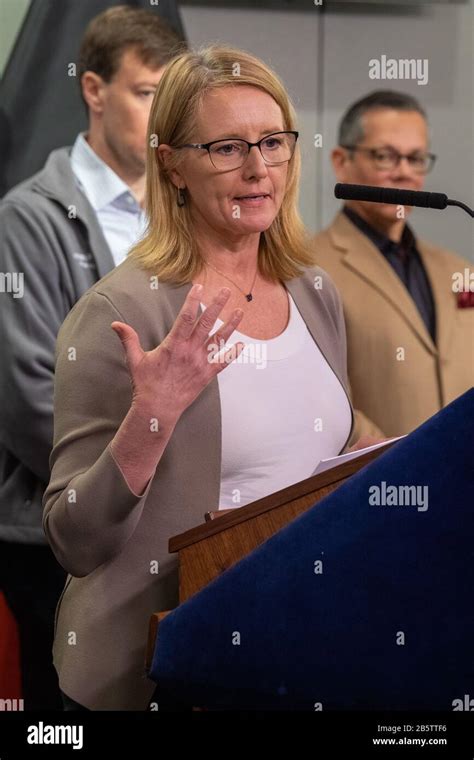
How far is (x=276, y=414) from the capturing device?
159 centimetres

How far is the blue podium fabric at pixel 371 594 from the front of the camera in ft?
3.87

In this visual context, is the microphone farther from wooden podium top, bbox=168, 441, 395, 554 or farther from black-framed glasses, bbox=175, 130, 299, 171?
wooden podium top, bbox=168, 441, 395, 554

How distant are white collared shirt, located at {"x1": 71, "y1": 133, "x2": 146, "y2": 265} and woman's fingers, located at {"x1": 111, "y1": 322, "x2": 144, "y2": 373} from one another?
55.5 inches

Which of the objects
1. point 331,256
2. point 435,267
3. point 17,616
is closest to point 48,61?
point 331,256

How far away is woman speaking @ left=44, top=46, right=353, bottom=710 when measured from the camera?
1451 mm

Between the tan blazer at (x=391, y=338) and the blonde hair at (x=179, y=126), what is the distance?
4.14 ft

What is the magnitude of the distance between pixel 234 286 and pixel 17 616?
4.27 feet

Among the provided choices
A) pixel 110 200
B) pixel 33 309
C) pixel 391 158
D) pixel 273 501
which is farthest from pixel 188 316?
pixel 391 158

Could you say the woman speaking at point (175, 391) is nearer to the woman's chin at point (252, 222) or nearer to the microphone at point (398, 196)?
the woman's chin at point (252, 222)

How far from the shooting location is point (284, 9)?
3307 mm

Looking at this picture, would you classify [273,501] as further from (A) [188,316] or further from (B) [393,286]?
(B) [393,286]

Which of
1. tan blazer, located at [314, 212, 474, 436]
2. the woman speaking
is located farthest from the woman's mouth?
tan blazer, located at [314, 212, 474, 436]

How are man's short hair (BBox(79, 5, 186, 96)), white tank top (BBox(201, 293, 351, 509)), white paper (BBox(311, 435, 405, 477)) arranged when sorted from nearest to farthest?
white paper (BBox(311, 435, 405, 477))
white tank top (BBox(201, 293, 351, 509))
man's short hair (BBox(79, 5, 186, 96))

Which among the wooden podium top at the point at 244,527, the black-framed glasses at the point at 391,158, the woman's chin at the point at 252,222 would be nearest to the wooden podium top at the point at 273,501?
the wooden podium top at the point at 244,527
